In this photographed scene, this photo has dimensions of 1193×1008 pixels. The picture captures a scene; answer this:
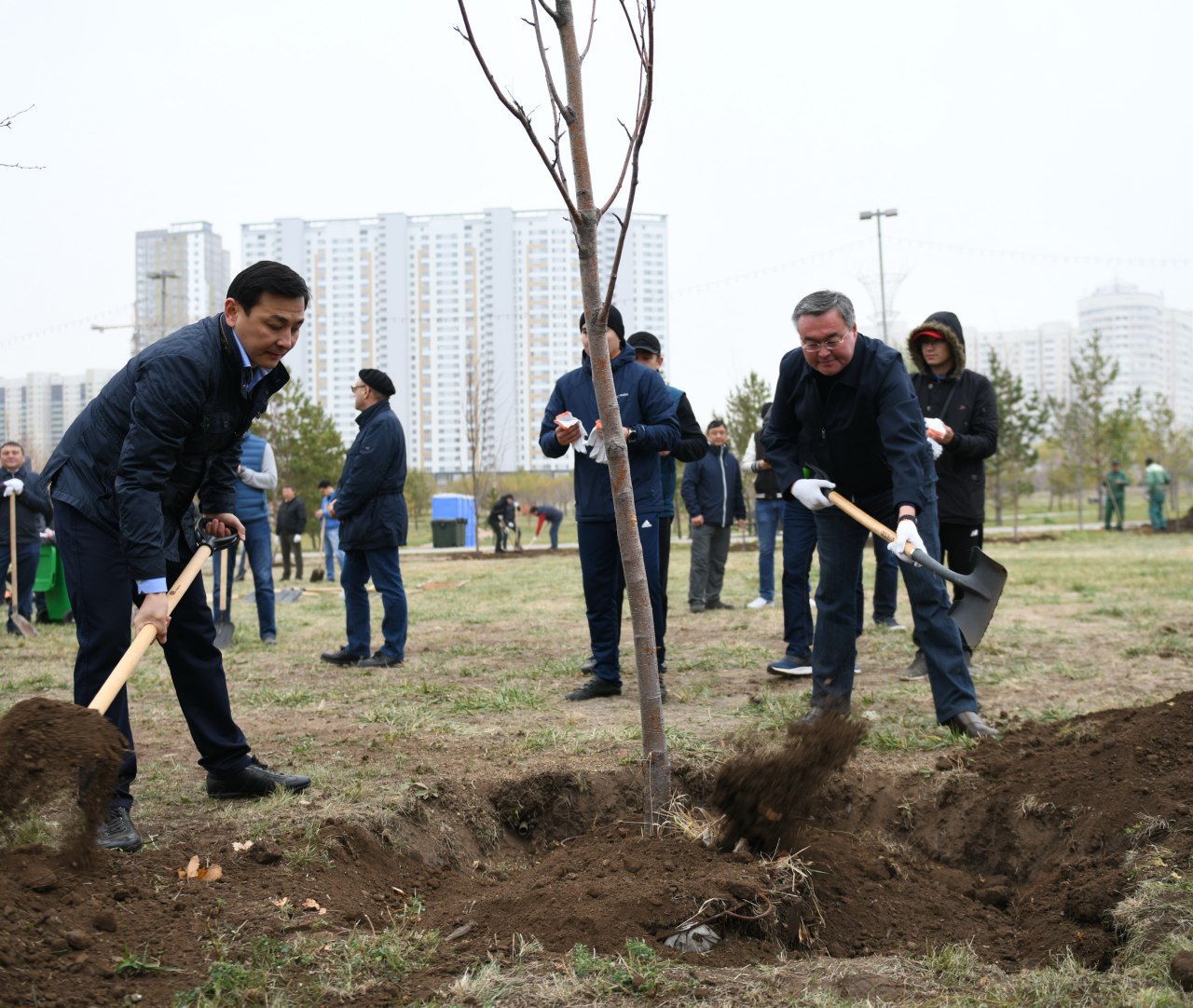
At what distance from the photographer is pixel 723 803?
309 centimetres

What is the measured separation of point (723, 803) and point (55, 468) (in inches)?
97.2

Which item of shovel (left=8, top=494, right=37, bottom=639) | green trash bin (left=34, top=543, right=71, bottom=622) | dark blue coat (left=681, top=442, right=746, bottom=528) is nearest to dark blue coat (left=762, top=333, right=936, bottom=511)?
dark blue coat (left=681, top=442, right=746, bottom=528)

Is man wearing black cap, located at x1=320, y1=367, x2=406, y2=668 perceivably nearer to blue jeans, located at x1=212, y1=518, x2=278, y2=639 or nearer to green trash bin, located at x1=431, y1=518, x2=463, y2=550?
blue jeans, located at x1=212, y1=518, x2=278, y2=639

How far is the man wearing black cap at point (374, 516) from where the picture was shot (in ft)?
22.9

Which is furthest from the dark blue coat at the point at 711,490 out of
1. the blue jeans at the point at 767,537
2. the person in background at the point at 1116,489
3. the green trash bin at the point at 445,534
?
the person in background at the point at 1116,489

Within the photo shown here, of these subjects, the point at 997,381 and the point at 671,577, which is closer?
the point at 671,577

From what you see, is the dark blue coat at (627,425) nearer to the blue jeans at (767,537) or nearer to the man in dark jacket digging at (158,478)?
the man in dark jacket digging at (158,478)

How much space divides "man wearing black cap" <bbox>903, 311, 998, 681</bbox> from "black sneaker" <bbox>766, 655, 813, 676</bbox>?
22.7 inches

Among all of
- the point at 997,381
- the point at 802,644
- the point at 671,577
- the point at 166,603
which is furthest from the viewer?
the point at 997,381

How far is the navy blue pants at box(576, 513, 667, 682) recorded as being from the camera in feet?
18.0

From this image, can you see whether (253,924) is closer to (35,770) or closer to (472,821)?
(35,770)

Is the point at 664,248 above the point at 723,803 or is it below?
above

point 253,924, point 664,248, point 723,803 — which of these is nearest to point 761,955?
point 723,803

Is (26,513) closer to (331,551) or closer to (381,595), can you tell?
(381,595)
